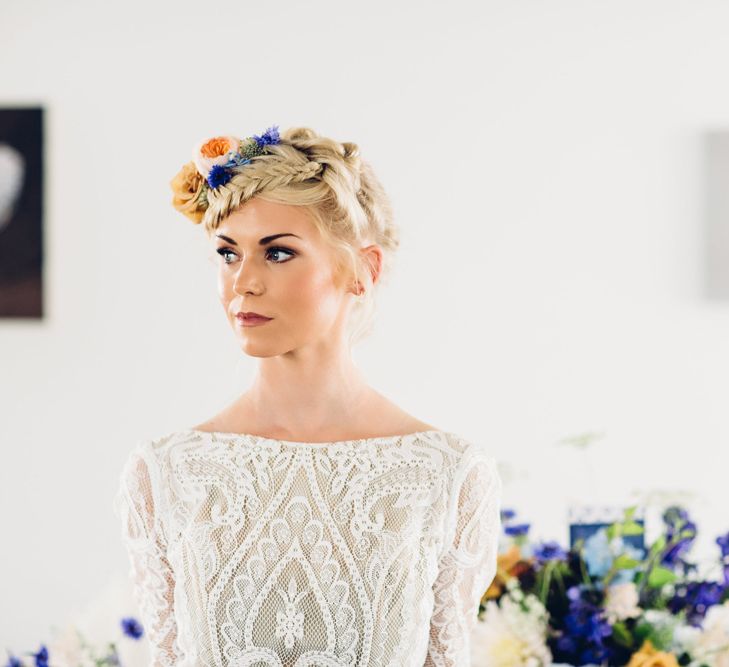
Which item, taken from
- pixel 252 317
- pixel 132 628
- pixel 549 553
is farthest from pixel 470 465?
pixel 132 628

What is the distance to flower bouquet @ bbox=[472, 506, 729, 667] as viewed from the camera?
1871 mm

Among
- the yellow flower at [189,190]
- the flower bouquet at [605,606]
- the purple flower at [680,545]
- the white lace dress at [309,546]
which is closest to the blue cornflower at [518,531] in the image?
the flower bouquet at [605,606]

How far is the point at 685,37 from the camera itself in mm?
2920

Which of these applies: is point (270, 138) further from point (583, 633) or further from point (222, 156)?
point (583, 633)

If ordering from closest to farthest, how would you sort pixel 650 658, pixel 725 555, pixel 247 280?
pixel 247 280 → pixel 650 658 → pixel 725 555

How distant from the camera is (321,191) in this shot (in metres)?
1.51

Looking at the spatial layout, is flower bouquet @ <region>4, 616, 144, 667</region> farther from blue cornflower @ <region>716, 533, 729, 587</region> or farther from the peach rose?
blue cornflower @ <region>716, 533, 729, 587</region>

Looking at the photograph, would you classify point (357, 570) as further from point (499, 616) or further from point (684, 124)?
point (684, 124)

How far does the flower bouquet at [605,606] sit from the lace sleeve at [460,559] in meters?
0.33

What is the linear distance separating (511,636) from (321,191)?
2.85 ft

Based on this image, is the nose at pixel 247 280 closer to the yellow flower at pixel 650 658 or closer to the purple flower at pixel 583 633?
the purple flower at pixel 583 633

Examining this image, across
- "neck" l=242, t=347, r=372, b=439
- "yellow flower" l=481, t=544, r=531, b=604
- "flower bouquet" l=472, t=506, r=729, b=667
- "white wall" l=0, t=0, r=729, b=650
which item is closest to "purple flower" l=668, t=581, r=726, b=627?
"flower bouquet" l=472, t=506, r=729, b=667

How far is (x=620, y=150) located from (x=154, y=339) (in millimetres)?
1378

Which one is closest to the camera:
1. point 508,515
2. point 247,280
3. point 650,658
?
point 247,280
